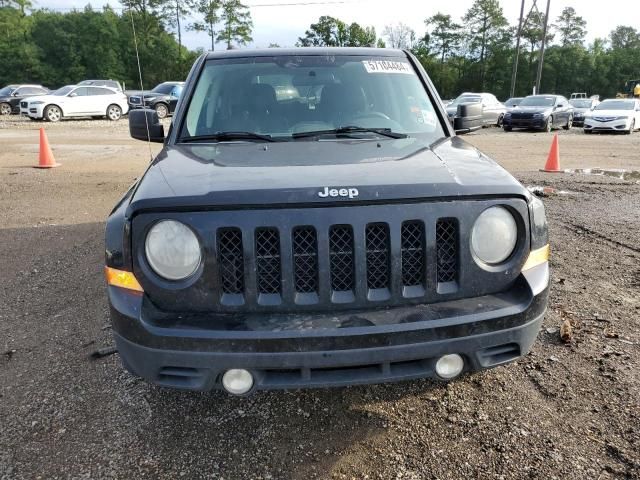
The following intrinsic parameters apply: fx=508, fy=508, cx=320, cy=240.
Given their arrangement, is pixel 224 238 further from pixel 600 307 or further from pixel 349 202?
pixel 600 307

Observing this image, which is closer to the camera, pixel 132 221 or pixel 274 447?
pixel 132 221

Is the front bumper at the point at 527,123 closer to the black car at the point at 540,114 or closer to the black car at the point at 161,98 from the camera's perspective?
the black car at the point at 540,114

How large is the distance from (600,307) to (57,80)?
72.7 m

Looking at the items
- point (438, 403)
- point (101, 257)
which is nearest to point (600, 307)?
point (438, 403)

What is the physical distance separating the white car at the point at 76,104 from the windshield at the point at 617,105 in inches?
839

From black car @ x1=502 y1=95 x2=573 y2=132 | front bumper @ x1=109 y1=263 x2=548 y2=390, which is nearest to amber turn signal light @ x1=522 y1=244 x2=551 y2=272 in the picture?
front bumper @ x1=109 y1=263 x2=548 y2=390

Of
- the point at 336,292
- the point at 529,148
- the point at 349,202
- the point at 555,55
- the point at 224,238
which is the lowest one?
the point at 529,148

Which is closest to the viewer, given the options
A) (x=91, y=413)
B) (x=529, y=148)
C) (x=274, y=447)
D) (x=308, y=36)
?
(x=274, y=447)

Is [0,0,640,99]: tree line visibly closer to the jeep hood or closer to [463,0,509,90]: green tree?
[463,0,509,90]: green tree

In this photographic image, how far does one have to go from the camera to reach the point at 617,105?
2139cm

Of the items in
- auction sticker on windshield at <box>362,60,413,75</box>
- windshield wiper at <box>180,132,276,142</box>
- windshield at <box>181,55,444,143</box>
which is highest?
auction sticker on windshield at <box>362,60,413,75</box>

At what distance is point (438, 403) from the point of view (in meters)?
2.70

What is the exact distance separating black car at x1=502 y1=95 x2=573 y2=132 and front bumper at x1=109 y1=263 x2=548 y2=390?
19.9m

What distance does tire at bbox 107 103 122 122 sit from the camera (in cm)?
2341
